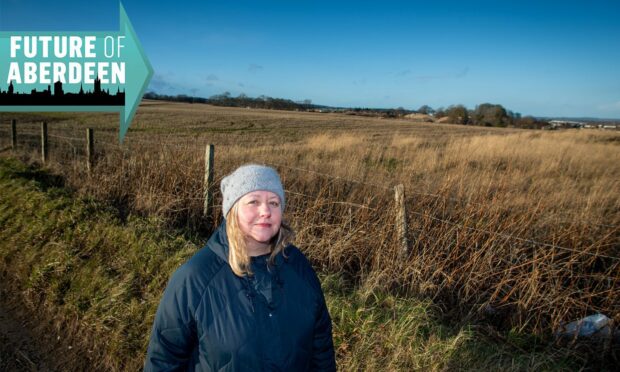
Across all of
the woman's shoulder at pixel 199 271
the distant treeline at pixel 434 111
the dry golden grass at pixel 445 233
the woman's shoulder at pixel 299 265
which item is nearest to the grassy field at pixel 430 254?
the dry golden grass at pixel 445 233

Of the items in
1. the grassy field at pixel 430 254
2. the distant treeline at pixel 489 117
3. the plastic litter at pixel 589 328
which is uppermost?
the distant treeline at pixel 489 117

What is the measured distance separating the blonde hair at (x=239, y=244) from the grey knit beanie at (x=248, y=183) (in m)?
0.04

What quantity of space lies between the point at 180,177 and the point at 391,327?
13.8 ft

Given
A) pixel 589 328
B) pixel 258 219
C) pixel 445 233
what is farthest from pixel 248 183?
pixel 589 328

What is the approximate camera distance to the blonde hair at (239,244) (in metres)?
1.52

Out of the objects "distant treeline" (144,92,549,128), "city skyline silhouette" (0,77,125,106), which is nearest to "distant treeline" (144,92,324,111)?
"distant treeline" (144,92,549,128)

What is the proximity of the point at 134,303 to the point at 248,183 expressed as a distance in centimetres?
218

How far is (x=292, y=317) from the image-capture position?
1.56 meters

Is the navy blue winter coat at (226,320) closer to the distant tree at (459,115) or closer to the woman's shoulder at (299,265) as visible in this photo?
the woman's shoulder at (299,265)

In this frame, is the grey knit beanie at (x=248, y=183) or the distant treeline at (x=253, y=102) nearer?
the grey knit beanie at (x=248, y=183)

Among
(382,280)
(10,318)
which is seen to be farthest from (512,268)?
(10,318)

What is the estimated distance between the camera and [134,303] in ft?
10.4

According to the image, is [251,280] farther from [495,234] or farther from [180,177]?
[180,177]

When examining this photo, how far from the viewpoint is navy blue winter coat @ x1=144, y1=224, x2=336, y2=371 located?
1.49m
